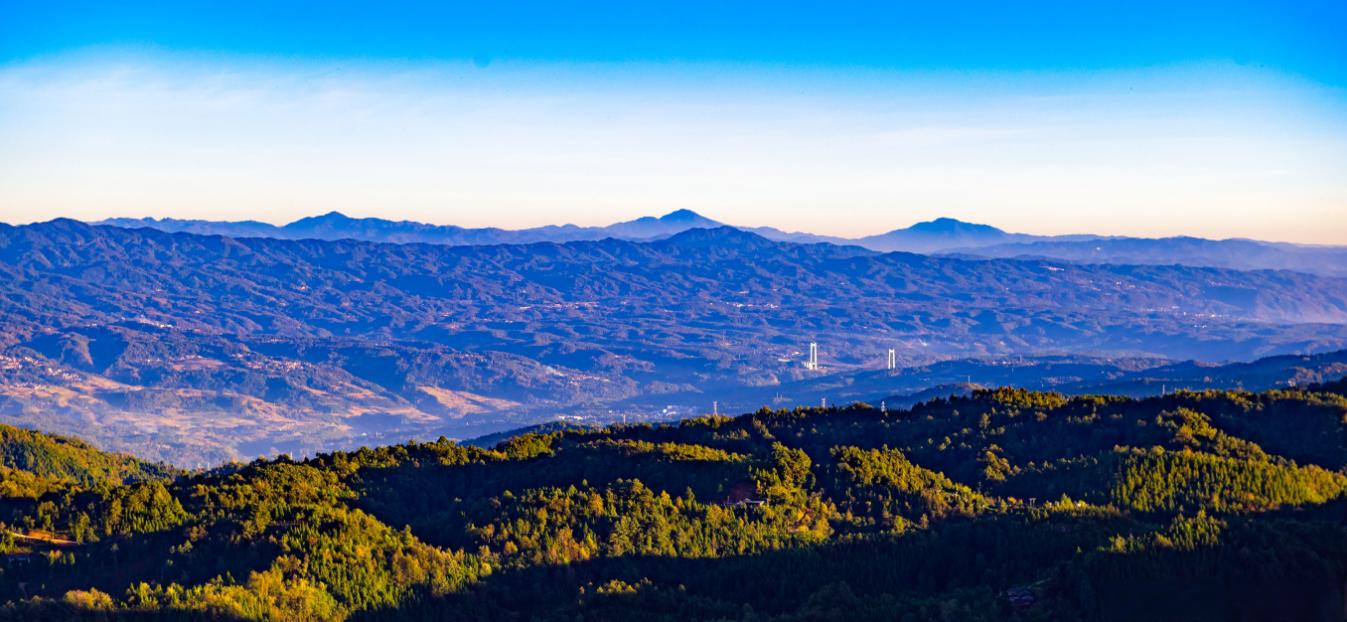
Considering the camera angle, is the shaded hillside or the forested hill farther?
the shaded hillside

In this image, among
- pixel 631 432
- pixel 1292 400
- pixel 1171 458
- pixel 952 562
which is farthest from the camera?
pixel 631 432

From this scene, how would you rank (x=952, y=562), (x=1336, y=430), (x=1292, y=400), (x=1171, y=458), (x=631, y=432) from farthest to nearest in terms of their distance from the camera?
(x=631, y=432) → (x=1292, y=400) → (x=1336, y=430) → (x=1171, y=458) → (x=952, y=562)

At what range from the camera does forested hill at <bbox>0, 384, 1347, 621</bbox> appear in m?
63.3

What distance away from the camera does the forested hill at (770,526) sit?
6331 cm

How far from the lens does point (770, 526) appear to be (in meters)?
80.6

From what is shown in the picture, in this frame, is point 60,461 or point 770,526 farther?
point 60,461

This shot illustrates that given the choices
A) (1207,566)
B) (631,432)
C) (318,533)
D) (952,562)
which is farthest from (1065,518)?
(631,432)

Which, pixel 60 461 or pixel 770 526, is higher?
pixel 770 526

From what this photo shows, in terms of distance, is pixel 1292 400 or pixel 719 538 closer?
pixel 719 538

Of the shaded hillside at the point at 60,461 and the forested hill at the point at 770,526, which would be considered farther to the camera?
the shaded hillside at the point at 60,461

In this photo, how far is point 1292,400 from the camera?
97812 millimetres

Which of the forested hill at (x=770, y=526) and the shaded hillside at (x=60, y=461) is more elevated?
the forested hill at (x=770, y=526)

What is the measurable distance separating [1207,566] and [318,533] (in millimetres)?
36730

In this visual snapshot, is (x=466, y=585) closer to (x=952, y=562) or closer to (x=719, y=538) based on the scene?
(x=719, y=538)
